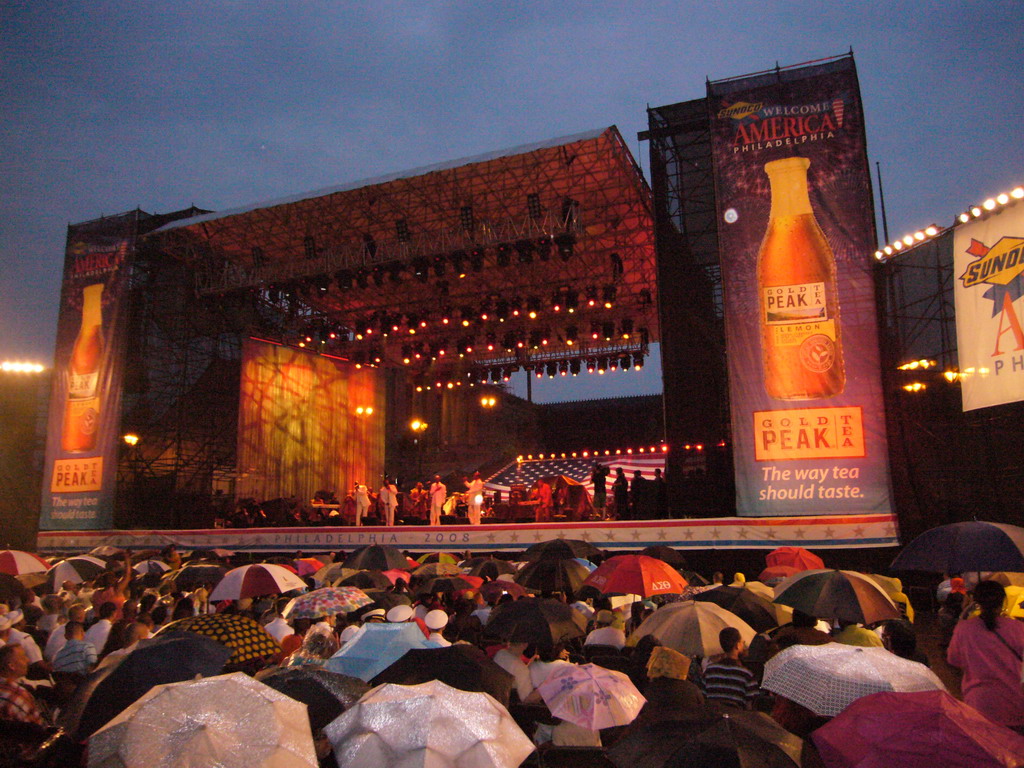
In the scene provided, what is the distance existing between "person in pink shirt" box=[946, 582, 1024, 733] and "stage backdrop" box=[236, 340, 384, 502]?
2192 centimetres

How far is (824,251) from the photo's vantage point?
14.7 m

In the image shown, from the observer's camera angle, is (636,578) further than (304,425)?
No

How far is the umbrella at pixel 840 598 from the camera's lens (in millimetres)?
5453

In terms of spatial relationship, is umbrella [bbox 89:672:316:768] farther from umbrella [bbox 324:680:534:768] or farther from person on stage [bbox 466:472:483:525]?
person on stage [bbox 466:472:483:525]

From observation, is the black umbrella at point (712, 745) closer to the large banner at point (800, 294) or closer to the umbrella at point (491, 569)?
the umbrella at point (491, 569)

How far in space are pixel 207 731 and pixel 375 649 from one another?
86.7 inches

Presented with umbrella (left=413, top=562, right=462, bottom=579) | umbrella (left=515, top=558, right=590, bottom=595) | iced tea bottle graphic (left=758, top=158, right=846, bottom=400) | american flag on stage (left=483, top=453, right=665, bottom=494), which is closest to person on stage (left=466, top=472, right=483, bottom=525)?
american flag on stage (left=483, top=453, right=665, bottom=494)

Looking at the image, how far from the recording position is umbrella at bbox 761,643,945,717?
3.35 metres

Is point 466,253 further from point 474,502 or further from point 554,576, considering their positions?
point 554,576

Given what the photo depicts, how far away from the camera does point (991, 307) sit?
10352 millimetres

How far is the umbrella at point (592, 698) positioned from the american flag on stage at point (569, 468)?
1931cm

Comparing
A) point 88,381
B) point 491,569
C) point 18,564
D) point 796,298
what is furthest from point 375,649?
point 88,381

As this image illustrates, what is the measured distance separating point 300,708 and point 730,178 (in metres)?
14.4

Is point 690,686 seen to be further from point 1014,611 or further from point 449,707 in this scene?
point 1014,611
